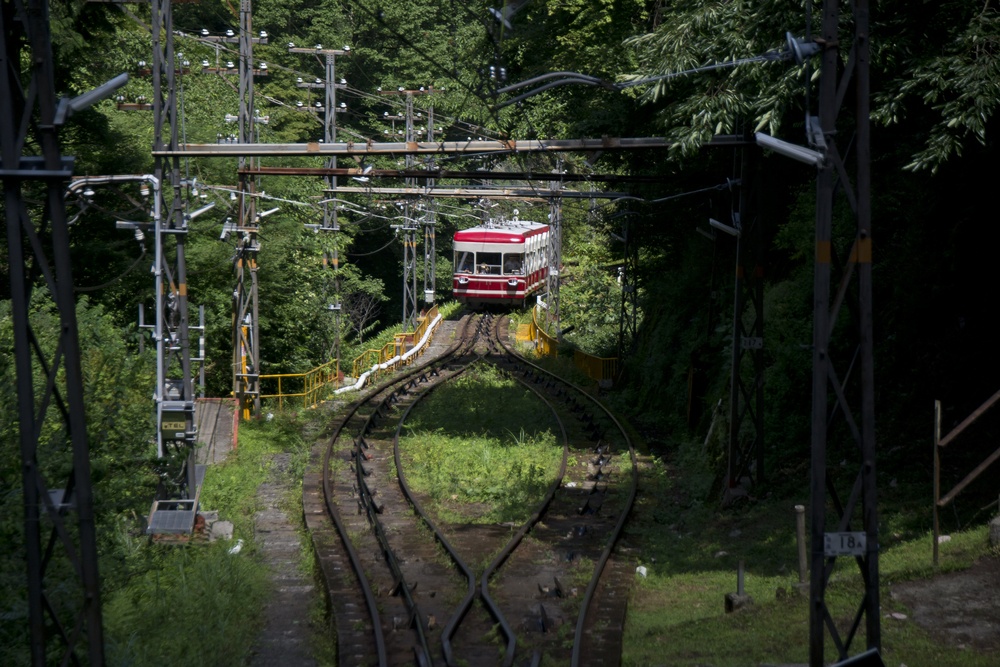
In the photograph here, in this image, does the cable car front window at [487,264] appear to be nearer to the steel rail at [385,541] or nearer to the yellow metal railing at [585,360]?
the yellow metal railing at [585,360]

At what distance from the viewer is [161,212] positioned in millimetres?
14375

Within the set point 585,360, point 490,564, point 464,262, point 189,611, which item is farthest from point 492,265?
point 189,611

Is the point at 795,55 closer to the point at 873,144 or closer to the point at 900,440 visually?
the point at 900,440

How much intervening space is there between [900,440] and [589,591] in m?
5.15

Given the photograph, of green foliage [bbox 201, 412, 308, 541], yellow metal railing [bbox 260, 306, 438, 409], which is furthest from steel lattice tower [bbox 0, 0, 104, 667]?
yellow metal railing [bbox 260, 306, 438, 409]

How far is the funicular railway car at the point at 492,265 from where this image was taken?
46281mm

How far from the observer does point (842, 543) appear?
7.61 meters

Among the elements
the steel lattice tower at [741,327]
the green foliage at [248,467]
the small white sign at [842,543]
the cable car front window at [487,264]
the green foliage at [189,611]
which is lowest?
the green foliage at [189,611]

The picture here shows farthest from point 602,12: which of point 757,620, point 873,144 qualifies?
point 757,620

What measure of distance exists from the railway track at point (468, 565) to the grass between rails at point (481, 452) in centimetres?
36

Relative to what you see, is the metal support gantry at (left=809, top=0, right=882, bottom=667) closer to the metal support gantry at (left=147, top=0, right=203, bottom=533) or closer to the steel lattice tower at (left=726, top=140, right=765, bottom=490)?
the steel lattice tower at (left=726, top=140, right=765, bottom=490)

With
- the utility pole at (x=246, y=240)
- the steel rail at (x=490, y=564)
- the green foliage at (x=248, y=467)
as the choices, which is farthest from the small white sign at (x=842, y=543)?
the utility pole at (x=246, y=240)

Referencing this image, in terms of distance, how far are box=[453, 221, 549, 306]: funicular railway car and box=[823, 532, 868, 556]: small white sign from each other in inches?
1528

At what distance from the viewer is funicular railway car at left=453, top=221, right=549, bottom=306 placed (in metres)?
46.3
